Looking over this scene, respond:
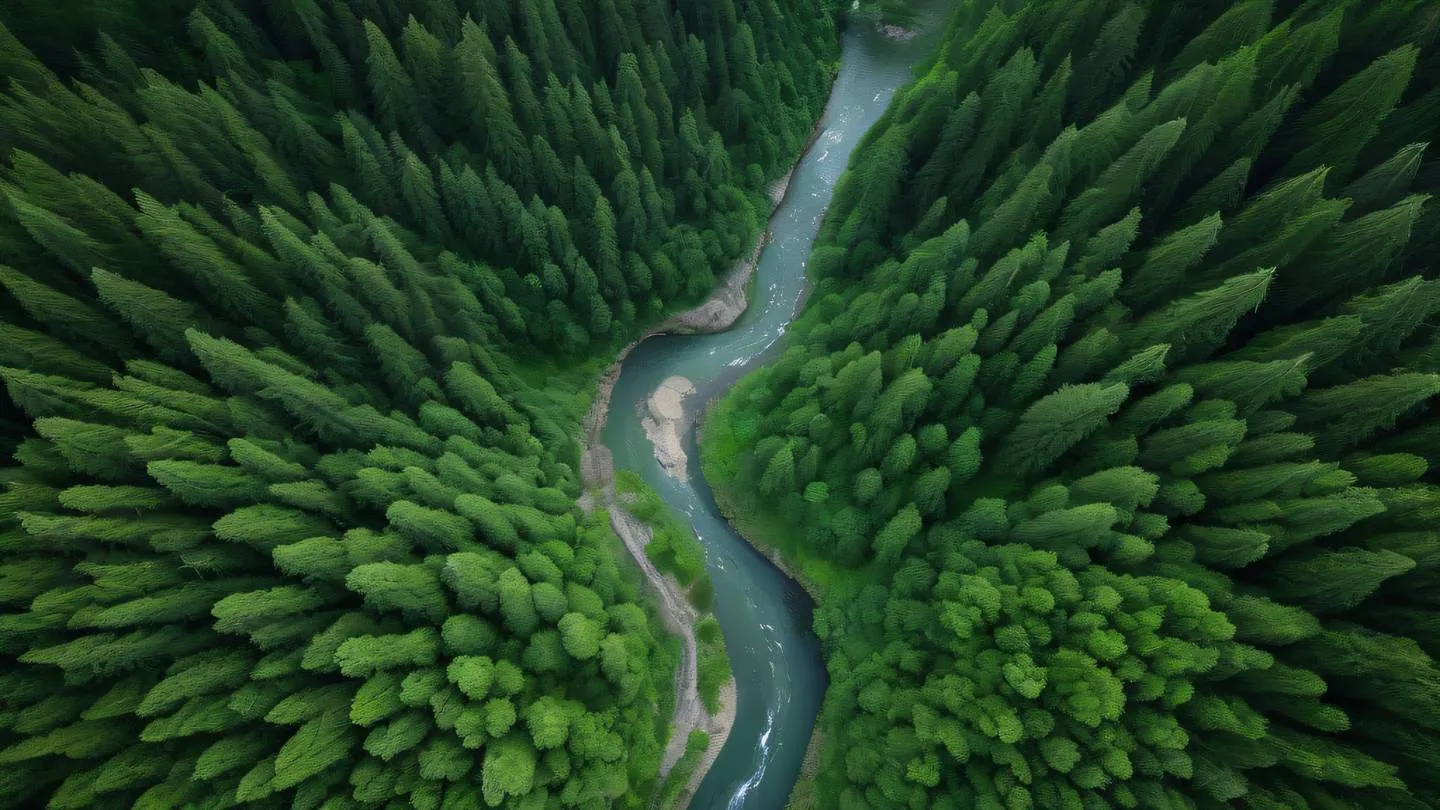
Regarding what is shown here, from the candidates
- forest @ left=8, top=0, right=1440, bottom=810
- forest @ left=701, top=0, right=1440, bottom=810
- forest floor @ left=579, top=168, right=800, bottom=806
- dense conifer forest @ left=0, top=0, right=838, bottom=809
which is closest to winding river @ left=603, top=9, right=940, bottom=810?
forest floor @ left=579, top=168, right=800, bottom=806

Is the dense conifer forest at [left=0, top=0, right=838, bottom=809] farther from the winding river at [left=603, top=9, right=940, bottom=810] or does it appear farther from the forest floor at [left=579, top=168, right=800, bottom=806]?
the winding river at [left=603, top=9, right=940, bottom=810]

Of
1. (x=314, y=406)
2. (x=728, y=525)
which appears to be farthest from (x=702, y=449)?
(x=314, y=406)

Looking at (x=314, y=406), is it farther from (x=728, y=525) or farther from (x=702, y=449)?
(x=728, y=525)

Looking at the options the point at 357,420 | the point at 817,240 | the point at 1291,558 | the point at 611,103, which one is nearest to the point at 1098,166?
the point at 817,240

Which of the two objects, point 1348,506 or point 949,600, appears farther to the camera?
point 949,600

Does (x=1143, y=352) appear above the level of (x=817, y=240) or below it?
below

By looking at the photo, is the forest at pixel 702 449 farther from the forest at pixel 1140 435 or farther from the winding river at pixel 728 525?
the winding river at pixel 728 525

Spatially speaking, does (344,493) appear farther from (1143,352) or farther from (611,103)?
(1143,352)
